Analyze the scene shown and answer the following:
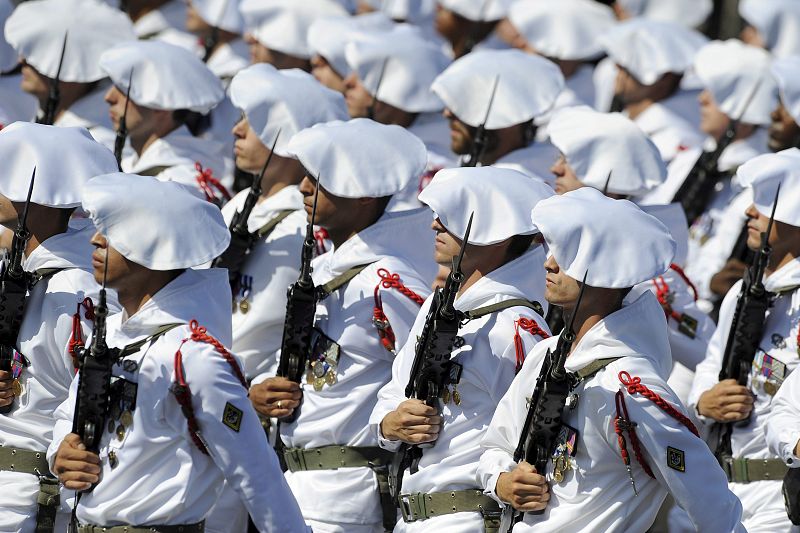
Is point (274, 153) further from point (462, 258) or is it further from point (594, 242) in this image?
point (594, 242)

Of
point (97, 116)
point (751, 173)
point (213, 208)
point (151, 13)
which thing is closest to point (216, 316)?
point (213, 208)

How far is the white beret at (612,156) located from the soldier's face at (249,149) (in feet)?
5.03

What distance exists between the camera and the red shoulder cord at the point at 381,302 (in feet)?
22.8

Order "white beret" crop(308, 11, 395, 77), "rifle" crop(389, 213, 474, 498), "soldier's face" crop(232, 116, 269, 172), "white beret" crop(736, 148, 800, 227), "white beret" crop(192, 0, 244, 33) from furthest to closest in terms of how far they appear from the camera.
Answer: "white beret" crop(192, 0, 244, 33) → "white beret" crop(308, 11, 395, 77) → "soldier's face" crop(232, 116, 269, 172) → "white beret" crop(736, 148, 800, 227) → "rifle" crop(389, 213, 474, 498)

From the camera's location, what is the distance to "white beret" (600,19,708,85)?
10.8m

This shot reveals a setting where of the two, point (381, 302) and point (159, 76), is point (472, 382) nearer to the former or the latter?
point (381, 302)

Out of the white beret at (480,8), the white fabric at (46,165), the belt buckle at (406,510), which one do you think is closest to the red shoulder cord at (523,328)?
the belt buckle at (406,510)

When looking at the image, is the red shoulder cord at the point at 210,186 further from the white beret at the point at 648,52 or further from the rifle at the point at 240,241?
the white beret at the point at 648,52

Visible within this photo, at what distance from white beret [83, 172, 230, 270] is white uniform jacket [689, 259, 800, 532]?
2.69 metres

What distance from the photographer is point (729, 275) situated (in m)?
8.75

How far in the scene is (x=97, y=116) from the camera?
9.80m

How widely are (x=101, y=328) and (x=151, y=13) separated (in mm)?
7929

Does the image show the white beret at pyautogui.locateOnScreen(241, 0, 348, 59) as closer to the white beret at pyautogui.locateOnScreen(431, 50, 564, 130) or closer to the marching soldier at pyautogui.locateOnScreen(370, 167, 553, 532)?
the white beret at pyautogui.locateOnScreen(431, 50, 564, 130)

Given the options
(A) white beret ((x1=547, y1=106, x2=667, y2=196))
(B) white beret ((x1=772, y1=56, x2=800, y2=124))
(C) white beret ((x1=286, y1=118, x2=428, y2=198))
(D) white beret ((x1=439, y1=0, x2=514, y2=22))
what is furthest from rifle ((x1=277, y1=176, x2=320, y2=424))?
(D) white beret ((x1=439, y1=0, x2=514, y2=22))
